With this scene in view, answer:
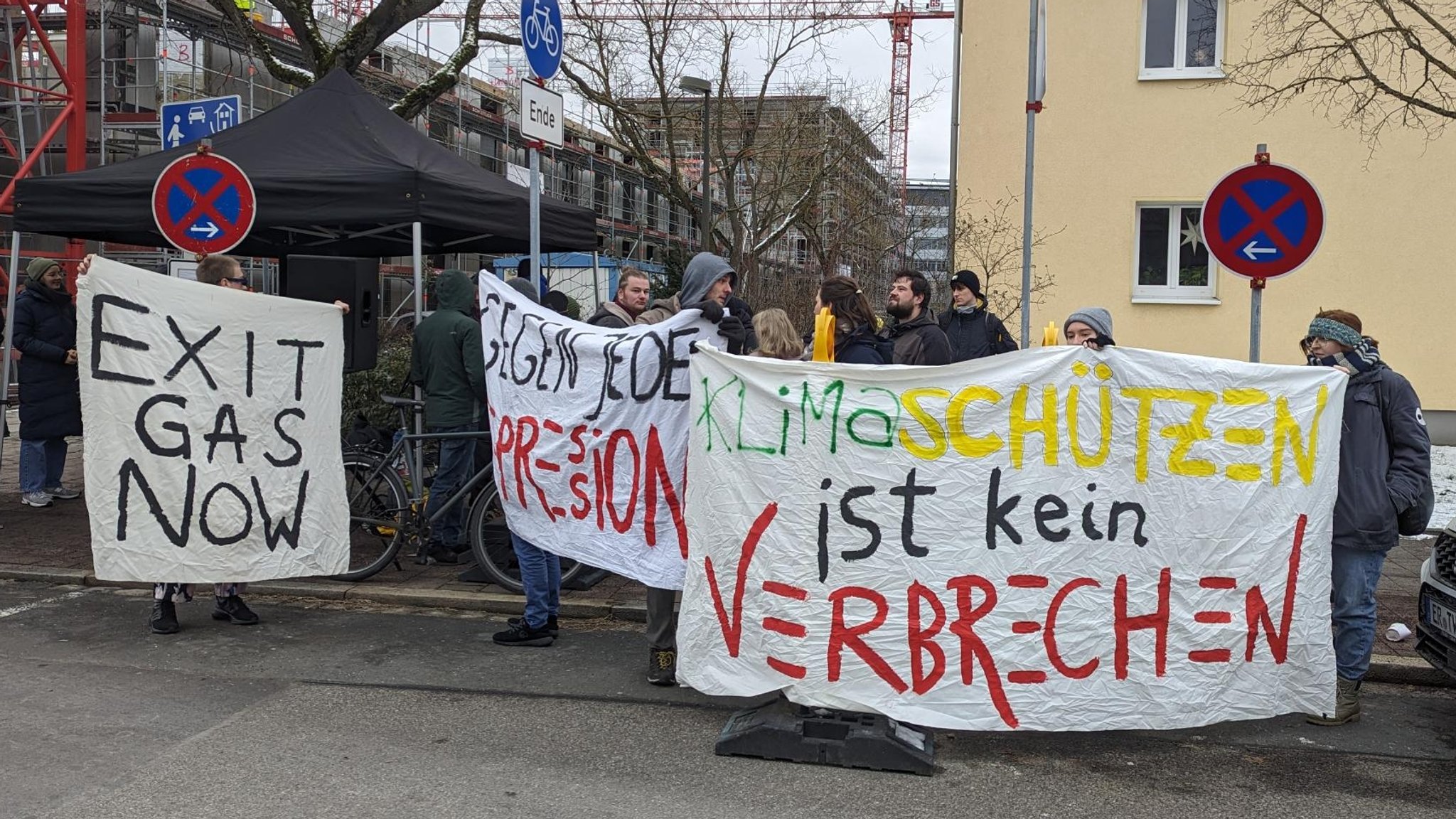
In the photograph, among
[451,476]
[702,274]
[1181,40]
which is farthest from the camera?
[1181,40]

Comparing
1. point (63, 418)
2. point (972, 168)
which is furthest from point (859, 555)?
point (972, 168)

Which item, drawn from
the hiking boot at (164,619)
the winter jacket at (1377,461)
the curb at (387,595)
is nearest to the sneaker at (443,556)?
the curb at (387,595)

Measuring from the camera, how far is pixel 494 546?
7375mm

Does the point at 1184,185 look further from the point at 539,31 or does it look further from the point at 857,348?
the point at 857,348

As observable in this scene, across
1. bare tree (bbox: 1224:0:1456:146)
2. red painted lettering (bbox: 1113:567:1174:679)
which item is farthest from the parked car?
bare tree (bbox: 1224:0:1456:146)

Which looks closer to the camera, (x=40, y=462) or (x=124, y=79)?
(x=40, y=462)

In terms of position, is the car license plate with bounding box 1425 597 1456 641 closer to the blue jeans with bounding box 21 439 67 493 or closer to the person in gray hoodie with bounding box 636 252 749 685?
the person in gray hoodie with bounding box 636 252 749 685

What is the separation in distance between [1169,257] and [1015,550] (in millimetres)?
11939

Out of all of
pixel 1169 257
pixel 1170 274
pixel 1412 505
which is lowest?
pixel 1412 505

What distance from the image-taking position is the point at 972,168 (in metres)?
16.0

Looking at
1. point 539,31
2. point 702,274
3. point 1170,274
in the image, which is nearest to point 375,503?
point 702,274

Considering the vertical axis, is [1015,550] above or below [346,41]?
below

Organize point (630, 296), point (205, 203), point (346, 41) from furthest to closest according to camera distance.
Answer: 1. point (346, 41)
2. point (205, 203)
3. point (630, 296)

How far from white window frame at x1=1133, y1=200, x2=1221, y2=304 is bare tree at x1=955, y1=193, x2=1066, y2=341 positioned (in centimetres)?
97
